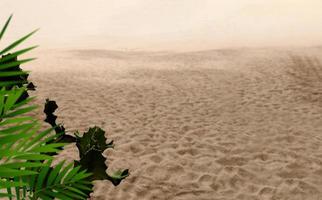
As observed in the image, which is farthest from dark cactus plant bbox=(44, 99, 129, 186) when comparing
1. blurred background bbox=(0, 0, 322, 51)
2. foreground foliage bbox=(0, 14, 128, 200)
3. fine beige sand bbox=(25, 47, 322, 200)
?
blurred background bbox=(0, 0, 322, 51)

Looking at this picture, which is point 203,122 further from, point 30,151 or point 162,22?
point 162,22

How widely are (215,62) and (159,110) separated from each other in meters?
7.38

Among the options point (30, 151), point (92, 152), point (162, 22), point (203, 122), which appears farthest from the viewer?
point (162, 22)

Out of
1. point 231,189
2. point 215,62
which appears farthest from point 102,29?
point 231,189

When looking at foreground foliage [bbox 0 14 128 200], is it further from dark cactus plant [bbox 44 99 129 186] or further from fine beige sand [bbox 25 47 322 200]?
fine beige sand [bbox 25 47 322 200]

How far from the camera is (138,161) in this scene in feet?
22.5

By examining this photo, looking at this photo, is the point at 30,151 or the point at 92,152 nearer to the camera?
the point at 30,151

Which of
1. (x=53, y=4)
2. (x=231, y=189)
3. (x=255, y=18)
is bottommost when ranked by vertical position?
(x=231, y=189)

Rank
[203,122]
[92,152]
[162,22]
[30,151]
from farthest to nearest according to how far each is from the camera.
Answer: [162,22] → [203,122] → [92,152] → [30,151]

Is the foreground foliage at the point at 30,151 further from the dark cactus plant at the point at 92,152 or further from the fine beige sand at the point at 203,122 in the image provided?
the fine beige sand at the point at 203,122

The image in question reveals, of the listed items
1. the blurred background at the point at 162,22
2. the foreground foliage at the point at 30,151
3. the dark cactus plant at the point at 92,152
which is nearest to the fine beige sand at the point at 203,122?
the dark cactus plant at the point at 92,152

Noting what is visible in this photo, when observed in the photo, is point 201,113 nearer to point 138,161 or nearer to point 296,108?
point 296,108

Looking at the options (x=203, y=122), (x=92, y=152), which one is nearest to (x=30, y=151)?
(x=92, y=152)

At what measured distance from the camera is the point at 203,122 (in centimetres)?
891
